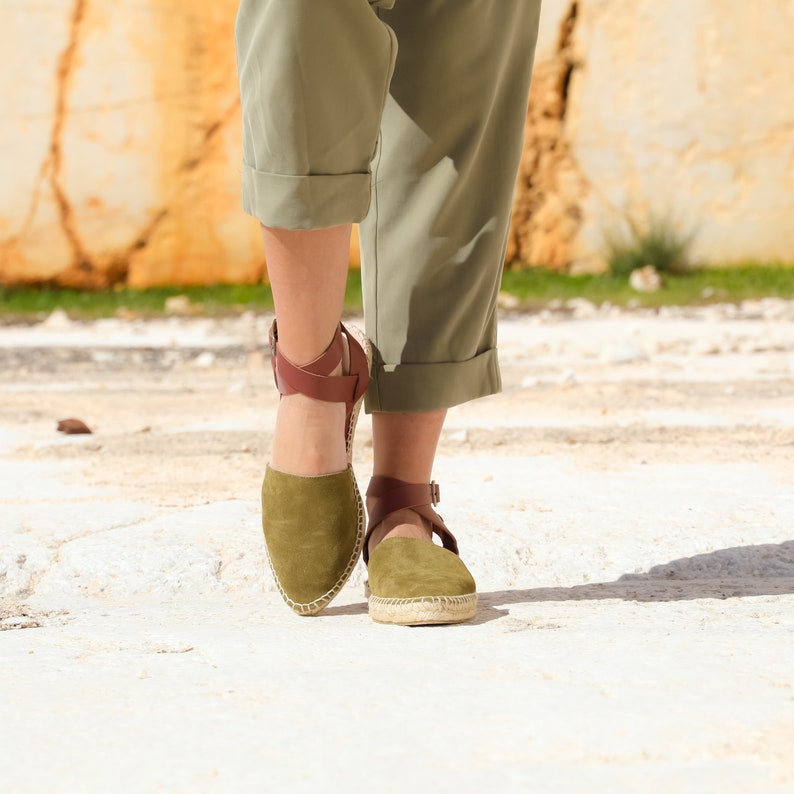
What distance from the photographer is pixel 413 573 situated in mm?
1093

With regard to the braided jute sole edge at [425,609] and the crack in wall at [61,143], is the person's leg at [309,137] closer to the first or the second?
the braided jute sole edge at [425,609]

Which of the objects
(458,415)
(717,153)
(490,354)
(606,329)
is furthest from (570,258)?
(490,354)

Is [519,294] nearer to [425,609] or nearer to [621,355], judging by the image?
[621,355]

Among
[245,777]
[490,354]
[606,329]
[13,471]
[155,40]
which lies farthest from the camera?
[155,40]

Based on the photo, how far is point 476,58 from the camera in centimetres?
112

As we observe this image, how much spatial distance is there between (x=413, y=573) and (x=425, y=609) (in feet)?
0.16

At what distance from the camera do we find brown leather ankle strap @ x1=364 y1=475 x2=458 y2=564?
1.19 m

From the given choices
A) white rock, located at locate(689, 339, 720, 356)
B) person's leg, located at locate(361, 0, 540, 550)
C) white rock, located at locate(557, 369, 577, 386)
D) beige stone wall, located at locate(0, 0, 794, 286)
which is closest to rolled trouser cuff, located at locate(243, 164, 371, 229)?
person's leg, located at locate(361, 0, 540, 550)

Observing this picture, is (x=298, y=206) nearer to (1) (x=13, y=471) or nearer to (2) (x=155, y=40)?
(1) (x=13, y=471)

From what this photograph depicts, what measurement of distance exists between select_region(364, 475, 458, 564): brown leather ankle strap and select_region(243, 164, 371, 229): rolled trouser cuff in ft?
0.95

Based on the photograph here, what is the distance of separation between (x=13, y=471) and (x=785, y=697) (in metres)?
A: 1.29

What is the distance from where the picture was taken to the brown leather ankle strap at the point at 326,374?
1.09m

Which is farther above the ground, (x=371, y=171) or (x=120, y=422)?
(x=371, y=171)

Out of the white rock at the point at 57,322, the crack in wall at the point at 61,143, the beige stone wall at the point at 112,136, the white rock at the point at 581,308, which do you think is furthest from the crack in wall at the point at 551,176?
the white rock at the point at 57,322
